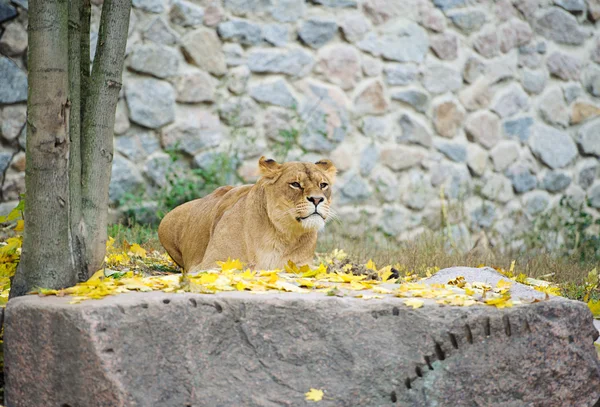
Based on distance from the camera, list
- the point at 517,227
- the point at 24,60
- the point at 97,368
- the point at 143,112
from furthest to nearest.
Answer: the point at 517,227, the point at 143,112, the point at 24,60, the point at 97,368

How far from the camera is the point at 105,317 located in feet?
8.83

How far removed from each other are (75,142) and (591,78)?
6.68m

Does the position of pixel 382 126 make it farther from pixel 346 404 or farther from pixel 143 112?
pixel 346 404

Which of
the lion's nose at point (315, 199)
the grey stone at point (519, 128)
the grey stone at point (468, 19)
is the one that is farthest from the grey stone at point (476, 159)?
the lion's nose at point (315, 199)

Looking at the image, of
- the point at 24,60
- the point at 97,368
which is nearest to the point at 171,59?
the point at 24,60

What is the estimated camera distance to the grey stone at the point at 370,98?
24.2 feet

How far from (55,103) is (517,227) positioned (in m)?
5.99

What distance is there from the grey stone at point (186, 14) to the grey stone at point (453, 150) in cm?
272

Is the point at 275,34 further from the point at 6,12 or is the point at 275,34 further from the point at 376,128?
the point at 6,12

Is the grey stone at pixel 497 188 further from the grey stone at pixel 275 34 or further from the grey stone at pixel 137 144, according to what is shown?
the grey stone at pixel 137 144

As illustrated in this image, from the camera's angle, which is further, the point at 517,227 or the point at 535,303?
the point at 517,227

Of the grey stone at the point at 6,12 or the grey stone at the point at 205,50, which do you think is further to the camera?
the grey stone at the point at 205,50

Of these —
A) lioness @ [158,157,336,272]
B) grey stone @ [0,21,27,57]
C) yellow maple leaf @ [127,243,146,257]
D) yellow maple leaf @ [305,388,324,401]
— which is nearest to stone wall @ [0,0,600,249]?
grey stone @ [0,21,27,57]

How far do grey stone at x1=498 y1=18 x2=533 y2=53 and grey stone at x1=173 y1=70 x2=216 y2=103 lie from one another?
320 cm
